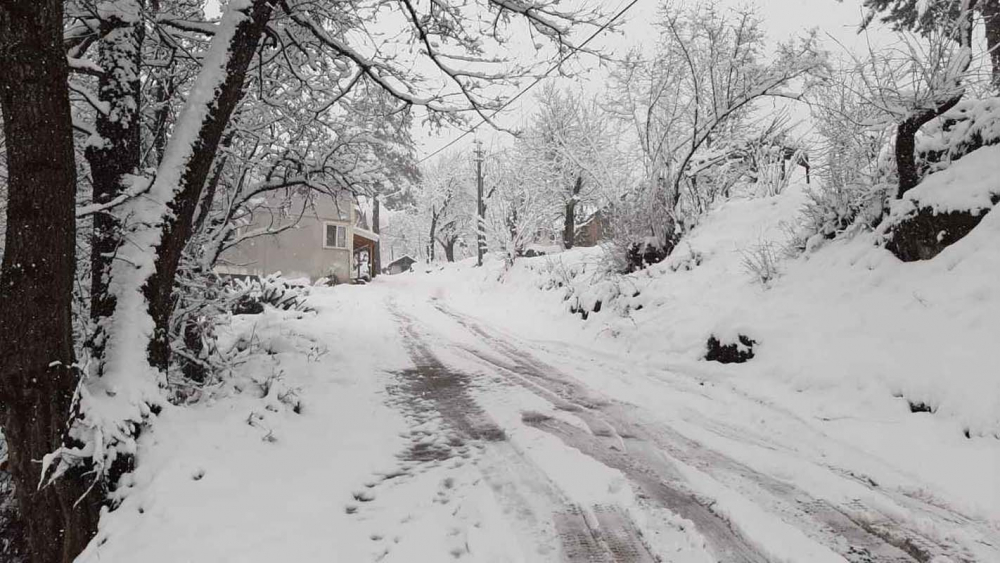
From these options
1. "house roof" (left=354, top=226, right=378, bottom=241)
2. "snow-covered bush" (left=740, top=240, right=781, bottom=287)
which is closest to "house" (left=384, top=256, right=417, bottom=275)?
"house roof" (left=354, top=226, right=378, bottom=241)

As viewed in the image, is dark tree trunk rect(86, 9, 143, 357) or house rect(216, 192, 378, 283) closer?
dark tree trunk rect(86, 9, 143, 357)

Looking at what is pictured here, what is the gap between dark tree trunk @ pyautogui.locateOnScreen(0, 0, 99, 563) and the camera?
99.4 inches

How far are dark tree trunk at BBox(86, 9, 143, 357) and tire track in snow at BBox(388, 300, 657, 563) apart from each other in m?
2.71

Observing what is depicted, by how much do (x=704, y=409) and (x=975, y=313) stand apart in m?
2.32

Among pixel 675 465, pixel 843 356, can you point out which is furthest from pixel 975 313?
pixel 675 465

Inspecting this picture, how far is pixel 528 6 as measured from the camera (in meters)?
4.69

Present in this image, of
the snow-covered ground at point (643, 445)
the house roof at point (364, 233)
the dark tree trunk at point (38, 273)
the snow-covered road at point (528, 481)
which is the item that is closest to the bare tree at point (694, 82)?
the snow-covered ground at point (643, 445)

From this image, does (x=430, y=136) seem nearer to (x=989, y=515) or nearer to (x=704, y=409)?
(x=704, y=409)

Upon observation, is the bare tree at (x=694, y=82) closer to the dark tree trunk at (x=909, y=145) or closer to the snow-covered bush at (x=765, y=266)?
the snow-covered bush at (x=765, y=266)

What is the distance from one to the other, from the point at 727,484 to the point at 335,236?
2587cm

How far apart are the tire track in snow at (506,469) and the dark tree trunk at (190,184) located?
2.12 m

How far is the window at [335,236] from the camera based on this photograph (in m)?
25.6

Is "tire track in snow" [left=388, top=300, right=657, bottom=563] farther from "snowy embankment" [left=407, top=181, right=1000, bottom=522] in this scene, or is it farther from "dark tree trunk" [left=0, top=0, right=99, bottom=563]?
"dark tree trunk" [left=0, top=0, right=99, bottom=563]

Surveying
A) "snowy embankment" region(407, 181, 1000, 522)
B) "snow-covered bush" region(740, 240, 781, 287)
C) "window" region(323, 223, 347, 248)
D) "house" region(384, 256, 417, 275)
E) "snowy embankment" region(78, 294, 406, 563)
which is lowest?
"snowy embankment" region(78, 294, 406, 563)
